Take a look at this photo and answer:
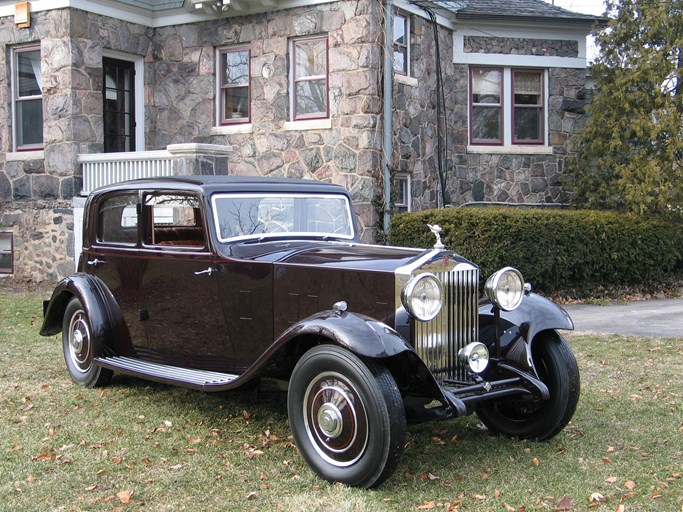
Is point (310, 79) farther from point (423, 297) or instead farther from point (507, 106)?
point (423, 297)

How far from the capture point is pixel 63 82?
43.3 feet

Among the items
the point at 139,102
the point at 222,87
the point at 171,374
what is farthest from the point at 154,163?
the point at 171,374

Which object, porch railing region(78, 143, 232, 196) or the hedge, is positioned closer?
the hedge

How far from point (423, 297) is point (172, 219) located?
237 centimetres

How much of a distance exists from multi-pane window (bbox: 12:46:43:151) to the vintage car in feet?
26.7

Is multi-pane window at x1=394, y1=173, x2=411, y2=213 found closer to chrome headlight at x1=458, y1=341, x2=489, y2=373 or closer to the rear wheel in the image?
the rear wheel

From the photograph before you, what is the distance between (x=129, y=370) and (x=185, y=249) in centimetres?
95

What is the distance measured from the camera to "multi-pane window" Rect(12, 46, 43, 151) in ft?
45.4

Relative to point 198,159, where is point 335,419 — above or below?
below

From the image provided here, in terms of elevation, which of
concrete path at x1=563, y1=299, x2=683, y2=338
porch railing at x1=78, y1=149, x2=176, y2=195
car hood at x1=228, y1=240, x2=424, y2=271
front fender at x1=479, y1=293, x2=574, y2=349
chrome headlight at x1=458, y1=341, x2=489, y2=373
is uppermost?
porch railing at x1=78, y1=149, x2=176, y2=195

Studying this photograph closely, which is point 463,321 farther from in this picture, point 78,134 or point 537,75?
point 537,75

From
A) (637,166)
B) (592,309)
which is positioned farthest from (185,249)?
(637,166)

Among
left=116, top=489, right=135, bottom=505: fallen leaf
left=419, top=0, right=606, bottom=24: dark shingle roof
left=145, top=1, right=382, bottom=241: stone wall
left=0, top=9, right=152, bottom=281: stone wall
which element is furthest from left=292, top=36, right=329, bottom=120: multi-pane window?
left=116, top=489, right=135, bottom=505: fallen leaf

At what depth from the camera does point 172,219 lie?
601 centimetres
